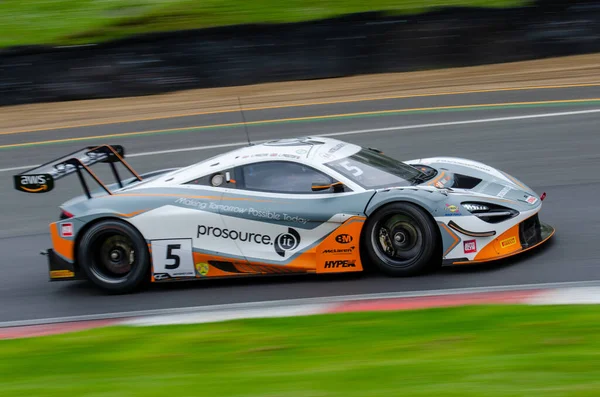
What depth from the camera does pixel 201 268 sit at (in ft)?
27.8

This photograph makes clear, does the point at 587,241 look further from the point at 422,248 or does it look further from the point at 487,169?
the point at 422,248

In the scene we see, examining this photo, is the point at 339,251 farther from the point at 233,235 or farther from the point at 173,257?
the point at 173,257

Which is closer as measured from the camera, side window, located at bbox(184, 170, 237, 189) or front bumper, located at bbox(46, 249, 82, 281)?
side window, located at bbox(184, 170, 237, 189)

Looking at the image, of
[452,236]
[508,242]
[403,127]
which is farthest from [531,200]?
[403,127]

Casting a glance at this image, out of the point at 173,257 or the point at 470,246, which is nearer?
the point at 470,246

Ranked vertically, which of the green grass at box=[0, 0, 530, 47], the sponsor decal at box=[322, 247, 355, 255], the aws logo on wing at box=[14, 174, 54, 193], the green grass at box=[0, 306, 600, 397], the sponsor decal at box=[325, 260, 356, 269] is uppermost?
the green grass at box=[0, 0, 530, 47]

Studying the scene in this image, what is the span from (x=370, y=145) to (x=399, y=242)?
220 inches

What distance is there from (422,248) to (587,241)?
1.79m

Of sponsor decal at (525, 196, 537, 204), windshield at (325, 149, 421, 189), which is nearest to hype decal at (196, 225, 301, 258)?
windshield at (325, 149, 421, 189)

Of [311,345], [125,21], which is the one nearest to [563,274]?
[311,345]

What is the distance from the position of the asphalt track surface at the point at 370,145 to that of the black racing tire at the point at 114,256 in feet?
0.59

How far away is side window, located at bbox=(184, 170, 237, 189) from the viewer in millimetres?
8523

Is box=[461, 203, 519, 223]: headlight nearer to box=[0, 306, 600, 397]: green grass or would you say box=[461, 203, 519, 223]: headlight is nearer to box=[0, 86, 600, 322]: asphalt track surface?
box=[0, 86, 600, 322]: asphalt track surface

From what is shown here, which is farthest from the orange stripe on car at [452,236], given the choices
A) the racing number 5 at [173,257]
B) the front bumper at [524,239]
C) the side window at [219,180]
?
the racing number 5 at [173,257]
